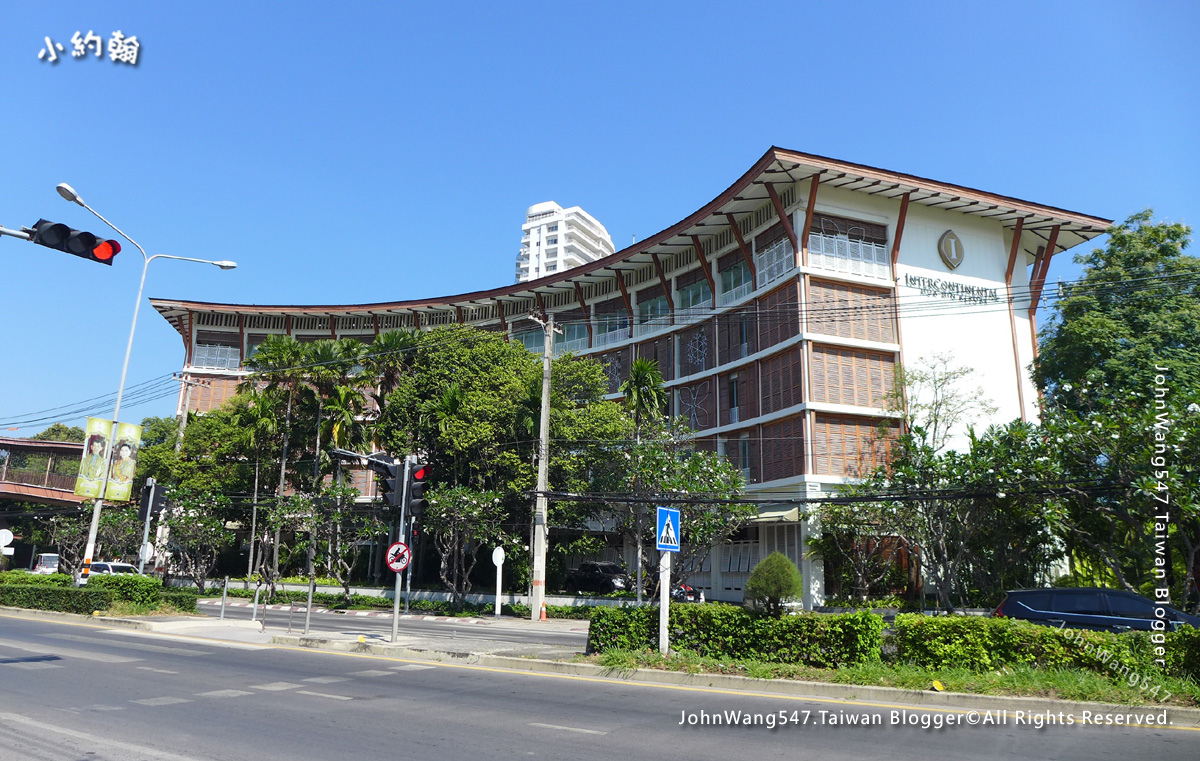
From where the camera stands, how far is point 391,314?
54906mm

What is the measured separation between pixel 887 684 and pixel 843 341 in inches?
1035

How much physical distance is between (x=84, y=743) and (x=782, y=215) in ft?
110

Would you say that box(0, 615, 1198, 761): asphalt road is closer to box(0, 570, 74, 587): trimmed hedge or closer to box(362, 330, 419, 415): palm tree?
box(0, 570, 74, 587): trimmed hedge

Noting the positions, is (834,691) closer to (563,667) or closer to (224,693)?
(563,667)

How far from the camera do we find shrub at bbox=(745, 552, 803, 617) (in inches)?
504

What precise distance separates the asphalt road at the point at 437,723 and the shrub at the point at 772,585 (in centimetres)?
215

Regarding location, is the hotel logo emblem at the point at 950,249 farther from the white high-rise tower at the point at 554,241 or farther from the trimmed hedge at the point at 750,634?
the white high-rise tower at the point at 554,241

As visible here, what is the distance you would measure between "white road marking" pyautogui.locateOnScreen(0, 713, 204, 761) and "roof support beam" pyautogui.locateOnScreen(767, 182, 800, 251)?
3250 cm

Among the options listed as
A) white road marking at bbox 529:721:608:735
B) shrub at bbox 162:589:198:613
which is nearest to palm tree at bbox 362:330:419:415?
Result: shrub at bbox 162:589:198:613

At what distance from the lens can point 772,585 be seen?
12.8 metres

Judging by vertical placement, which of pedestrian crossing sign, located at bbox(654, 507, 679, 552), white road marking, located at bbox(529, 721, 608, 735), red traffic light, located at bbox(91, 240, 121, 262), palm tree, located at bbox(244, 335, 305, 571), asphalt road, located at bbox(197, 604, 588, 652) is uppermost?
palm tree, located at bbox(244, 335, 305, 571)

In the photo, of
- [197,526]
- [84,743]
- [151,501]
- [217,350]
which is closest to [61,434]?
[217,350]

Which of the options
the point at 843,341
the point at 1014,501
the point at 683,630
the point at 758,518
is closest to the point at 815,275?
the point at 843,341

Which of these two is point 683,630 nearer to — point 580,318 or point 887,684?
point 887,684
